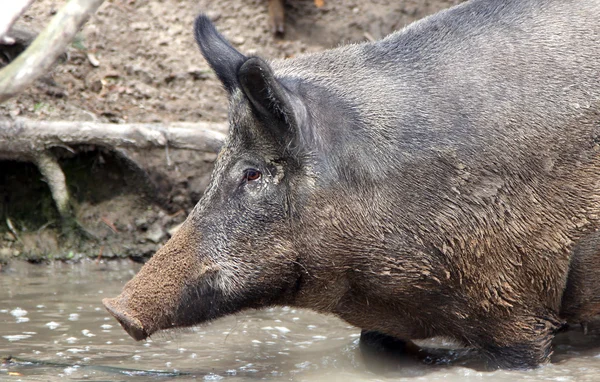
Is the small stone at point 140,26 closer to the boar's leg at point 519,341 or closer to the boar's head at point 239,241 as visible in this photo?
the boar's head at point 239,241

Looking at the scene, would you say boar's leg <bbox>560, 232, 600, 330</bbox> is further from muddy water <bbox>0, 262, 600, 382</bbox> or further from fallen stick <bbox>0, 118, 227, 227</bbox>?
fallen stick <bbox>0, 118, 227, 227</bbox>

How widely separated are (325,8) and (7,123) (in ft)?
13.0

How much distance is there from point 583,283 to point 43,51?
3080 millimetres

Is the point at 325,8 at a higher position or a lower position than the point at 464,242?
higher

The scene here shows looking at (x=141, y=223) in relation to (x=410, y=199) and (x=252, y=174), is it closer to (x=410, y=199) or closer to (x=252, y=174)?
(x=252, y=174)

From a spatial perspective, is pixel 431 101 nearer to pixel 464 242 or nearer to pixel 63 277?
pixel 464 242

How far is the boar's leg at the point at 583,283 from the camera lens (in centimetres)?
485

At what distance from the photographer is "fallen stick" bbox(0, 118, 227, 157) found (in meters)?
7.39

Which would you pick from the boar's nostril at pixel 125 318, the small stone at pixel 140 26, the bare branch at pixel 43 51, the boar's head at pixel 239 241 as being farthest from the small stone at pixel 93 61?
the boar's nostril at pixel 125 318

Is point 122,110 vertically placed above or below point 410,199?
above

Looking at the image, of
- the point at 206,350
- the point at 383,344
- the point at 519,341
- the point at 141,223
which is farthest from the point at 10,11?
the point at 141,223

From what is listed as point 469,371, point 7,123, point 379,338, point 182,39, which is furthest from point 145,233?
point 469,371

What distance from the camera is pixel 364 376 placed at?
5.03m

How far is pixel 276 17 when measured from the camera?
31.8ft
